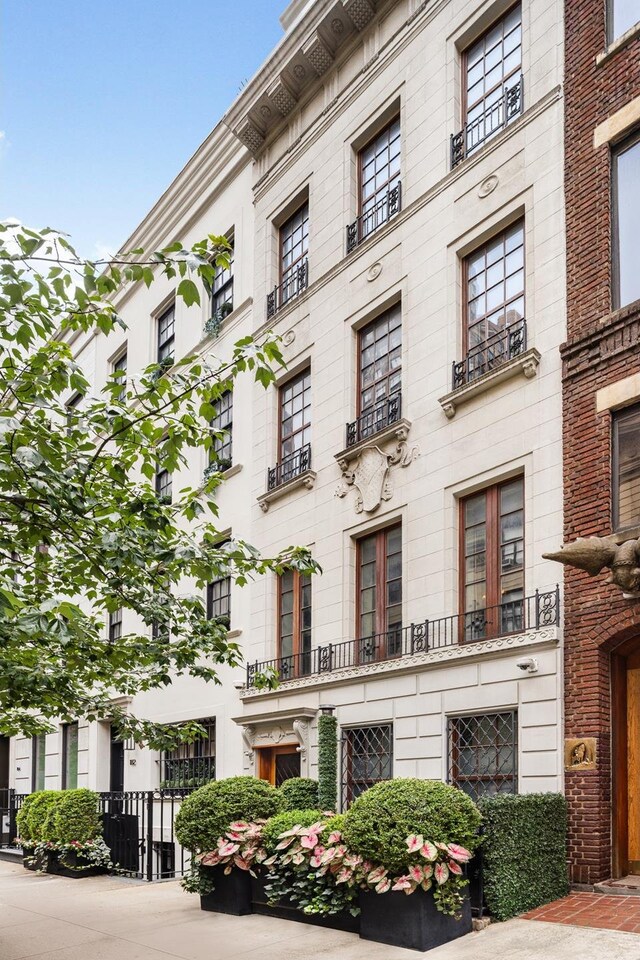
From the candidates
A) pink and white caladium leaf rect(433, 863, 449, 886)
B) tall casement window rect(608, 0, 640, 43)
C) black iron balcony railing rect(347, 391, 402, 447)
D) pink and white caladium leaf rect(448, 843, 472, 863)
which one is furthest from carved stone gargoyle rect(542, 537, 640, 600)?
tall casement window rect(608, 0, 640, 43)

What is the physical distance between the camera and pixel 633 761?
12.9 metres

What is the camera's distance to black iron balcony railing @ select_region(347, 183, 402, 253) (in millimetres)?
18438

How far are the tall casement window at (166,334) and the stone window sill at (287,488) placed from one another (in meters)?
7.09

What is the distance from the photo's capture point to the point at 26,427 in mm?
8625

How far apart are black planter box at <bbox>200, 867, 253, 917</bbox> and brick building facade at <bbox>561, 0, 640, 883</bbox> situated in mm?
4178

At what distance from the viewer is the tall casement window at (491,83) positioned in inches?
635

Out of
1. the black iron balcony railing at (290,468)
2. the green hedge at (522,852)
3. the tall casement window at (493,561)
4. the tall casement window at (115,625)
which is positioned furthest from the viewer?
the tall casement window at (115,625)

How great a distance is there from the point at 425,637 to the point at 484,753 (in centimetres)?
209

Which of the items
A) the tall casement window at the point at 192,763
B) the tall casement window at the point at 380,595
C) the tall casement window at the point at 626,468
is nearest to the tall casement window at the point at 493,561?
the tall casement window at the point at 380,595

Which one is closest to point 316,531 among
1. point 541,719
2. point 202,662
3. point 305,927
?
point 202,662

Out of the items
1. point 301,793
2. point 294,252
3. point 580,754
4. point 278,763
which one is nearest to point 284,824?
point 301,793

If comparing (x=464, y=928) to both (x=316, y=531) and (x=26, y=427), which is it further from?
(x=316, y=531)

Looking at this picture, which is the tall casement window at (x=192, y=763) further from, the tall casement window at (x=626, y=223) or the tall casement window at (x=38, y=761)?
the tall casement window at (x=626, y=223)

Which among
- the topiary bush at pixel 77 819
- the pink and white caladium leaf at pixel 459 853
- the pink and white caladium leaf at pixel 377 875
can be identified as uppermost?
the pink and white caladium leaf at pixel 459 853
